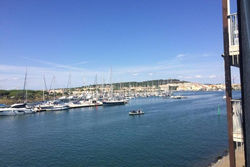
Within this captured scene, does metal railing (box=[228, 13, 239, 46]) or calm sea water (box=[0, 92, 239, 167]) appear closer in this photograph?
metal railing (box=[228, 13, 239, 46])

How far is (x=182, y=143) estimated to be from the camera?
23.4 m

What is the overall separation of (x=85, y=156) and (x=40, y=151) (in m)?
7.23

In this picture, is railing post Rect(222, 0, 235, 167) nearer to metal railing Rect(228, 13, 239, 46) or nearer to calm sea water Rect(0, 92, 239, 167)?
metal railing Rect(228, 13, 239, 46)

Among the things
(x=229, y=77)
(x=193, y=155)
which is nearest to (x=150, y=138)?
(x=193, y=155)

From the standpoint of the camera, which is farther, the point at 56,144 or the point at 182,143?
the point at 56,144

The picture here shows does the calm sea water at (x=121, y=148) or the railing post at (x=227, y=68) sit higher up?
the railing post at (x=227, y=68)

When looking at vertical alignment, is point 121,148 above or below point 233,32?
below

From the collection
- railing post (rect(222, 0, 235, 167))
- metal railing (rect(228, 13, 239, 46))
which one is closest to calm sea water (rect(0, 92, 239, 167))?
railing post (rect(222, 0, 235, 167))

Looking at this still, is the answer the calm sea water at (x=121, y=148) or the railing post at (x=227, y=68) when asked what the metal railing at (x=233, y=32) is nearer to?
the railing post at (x=227, y=68)

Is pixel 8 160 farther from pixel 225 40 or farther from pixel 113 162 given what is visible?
pixel 225 40

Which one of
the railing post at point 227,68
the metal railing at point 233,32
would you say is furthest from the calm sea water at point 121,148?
the metal railing at point 233,32

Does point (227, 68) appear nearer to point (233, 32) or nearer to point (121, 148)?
point (233, 32)

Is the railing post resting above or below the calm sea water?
above

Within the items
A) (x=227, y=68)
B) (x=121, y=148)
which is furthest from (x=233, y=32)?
(x=121, y=148)
